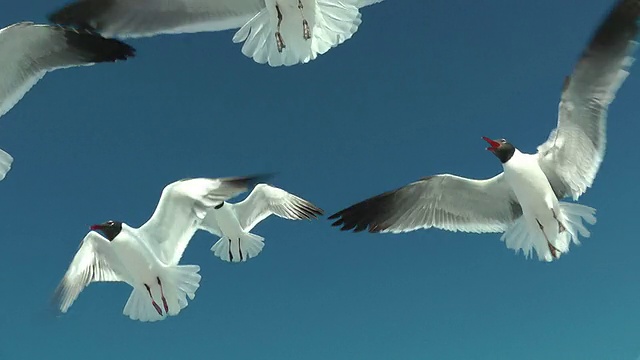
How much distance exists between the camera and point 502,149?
691 cm

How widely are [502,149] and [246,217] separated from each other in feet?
15.8

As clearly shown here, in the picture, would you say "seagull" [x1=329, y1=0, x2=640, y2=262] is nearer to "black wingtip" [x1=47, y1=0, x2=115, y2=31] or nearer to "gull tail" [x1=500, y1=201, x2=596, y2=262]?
"gull tail" [x1=500, y1=201, x2=596, y2=262]

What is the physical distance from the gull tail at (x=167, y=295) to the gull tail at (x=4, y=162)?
1.57 metres

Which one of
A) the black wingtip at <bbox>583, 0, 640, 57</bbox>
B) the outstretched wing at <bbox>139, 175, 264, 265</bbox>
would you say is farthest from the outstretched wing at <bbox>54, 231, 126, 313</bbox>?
the black wingtip at <bbox>583, 0, 640, 57</bbox>

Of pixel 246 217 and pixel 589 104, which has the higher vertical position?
pixel 589 104

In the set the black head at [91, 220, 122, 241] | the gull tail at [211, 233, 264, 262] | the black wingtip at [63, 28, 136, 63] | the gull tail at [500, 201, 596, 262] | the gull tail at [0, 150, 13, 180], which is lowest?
the gull tail at [500, 201, 596, 262]

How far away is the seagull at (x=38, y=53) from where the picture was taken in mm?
6184

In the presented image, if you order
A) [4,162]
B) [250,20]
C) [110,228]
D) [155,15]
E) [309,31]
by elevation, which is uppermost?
[155,15]

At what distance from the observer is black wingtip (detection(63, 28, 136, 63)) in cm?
608

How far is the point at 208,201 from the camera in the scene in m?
7.30

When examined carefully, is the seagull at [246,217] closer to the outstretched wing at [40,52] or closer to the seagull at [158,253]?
the seagull at [158,253]

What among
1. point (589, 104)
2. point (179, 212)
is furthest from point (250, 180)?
point (589, 104)

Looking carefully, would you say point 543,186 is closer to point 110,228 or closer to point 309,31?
point 309,31

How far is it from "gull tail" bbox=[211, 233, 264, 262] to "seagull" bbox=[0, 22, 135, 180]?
4015 mm
